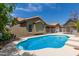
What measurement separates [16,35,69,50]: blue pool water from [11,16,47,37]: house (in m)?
0.13

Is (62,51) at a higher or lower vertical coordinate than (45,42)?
lower

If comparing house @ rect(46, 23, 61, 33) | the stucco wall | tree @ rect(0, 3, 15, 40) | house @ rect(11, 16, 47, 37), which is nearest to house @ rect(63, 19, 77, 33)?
house @ rect(46, 23, 61, 33)

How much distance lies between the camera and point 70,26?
375cm

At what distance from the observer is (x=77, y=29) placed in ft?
12.2

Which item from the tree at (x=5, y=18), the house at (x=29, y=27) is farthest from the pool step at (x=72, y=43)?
the tree at (x=5, y=18)

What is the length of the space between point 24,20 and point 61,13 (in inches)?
24.7

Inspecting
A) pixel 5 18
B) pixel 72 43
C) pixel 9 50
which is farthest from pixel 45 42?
pixel 5 18

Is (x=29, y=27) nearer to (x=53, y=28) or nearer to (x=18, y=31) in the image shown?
(x=18, y=31)

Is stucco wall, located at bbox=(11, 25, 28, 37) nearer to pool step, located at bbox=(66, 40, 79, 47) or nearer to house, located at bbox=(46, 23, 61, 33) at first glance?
house, located at bbox=(46, 23, 61, 33)

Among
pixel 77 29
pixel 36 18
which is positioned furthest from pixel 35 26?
pixel 77 29

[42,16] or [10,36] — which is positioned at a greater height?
[42,16]

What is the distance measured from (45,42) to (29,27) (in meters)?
0.38

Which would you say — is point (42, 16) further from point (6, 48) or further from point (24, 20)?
point (6, 48)

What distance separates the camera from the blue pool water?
12.3ft
